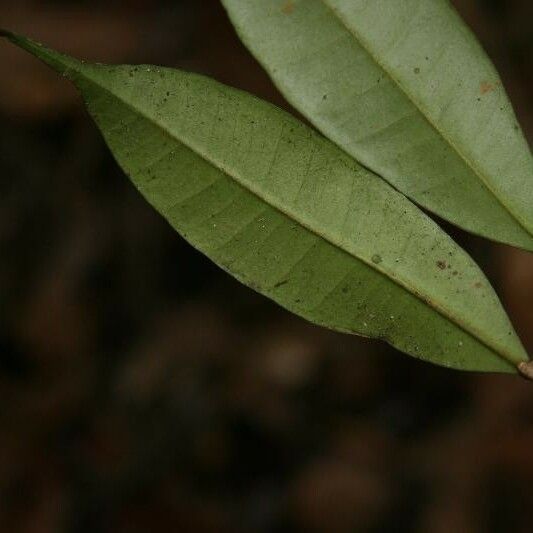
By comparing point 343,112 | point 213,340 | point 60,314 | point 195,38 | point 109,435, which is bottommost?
point 109,435

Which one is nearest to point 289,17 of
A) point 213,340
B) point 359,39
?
point 359,39

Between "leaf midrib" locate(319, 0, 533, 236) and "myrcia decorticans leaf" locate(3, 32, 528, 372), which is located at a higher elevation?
"leaf midrib" locate(319, 0, 533, 236)

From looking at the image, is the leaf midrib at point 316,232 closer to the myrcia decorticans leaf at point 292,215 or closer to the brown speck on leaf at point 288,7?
the myrcia decorticans leaf at point 292,215

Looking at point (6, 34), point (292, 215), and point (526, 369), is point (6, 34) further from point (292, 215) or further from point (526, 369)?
point (526, 369)

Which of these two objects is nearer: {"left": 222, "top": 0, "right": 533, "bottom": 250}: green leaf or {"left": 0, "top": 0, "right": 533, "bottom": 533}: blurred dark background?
{"left": 222, "top": 0, "right": 533, "bottom": 250}: green leaf

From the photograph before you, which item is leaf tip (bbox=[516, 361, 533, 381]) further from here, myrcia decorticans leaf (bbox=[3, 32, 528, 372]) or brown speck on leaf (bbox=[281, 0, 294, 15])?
brown speck on leaf (bbox=[281, 0, 294, 15])

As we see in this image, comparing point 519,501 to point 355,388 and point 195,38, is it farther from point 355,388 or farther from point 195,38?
point 195,38

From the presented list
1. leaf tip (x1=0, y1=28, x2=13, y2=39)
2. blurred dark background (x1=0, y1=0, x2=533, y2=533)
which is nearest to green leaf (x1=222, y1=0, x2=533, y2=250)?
leaf tip (x1=0, y1=28, x2=13, y2=39)
